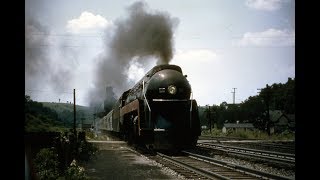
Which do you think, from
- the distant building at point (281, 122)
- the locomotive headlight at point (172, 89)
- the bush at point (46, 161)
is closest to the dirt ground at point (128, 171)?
the bush at point (46, 161)

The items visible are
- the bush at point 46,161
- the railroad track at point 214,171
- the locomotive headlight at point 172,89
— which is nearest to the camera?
the railroad track at point 214,171

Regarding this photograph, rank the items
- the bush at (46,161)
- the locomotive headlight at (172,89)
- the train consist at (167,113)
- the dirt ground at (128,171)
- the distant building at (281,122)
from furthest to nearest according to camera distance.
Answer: the distant building at (281,122), the locomotive headlight at (172,89), the train consist at (167,113), the dirt ground at (128,171), the bush at (46,161)

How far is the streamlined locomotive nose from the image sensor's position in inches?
616

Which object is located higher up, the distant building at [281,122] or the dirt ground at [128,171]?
the dirt ground at [128,171]

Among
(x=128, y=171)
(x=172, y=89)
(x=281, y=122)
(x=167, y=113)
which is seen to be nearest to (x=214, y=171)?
(x=128, y=171)

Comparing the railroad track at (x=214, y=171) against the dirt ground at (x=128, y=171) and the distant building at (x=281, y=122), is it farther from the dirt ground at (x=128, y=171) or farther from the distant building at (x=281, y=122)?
the distant building at (x=281, y=122)

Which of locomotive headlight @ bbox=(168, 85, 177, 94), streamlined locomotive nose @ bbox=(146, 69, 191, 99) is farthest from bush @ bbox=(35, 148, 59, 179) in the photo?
locomotive headlight @ bbox=(168, 85, 177, 94)

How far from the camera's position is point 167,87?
51.3 ft

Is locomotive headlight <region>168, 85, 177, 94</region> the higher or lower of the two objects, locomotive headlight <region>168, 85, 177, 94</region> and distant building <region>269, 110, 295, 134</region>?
the higher

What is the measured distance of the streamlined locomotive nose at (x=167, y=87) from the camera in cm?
1565

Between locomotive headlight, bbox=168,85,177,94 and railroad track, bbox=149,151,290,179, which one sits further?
locomotive headlight, bbox=168,85,177,94

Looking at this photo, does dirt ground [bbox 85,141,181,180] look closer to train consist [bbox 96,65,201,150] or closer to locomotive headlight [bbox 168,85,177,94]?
train consist [bbox 96,65,201,150]
